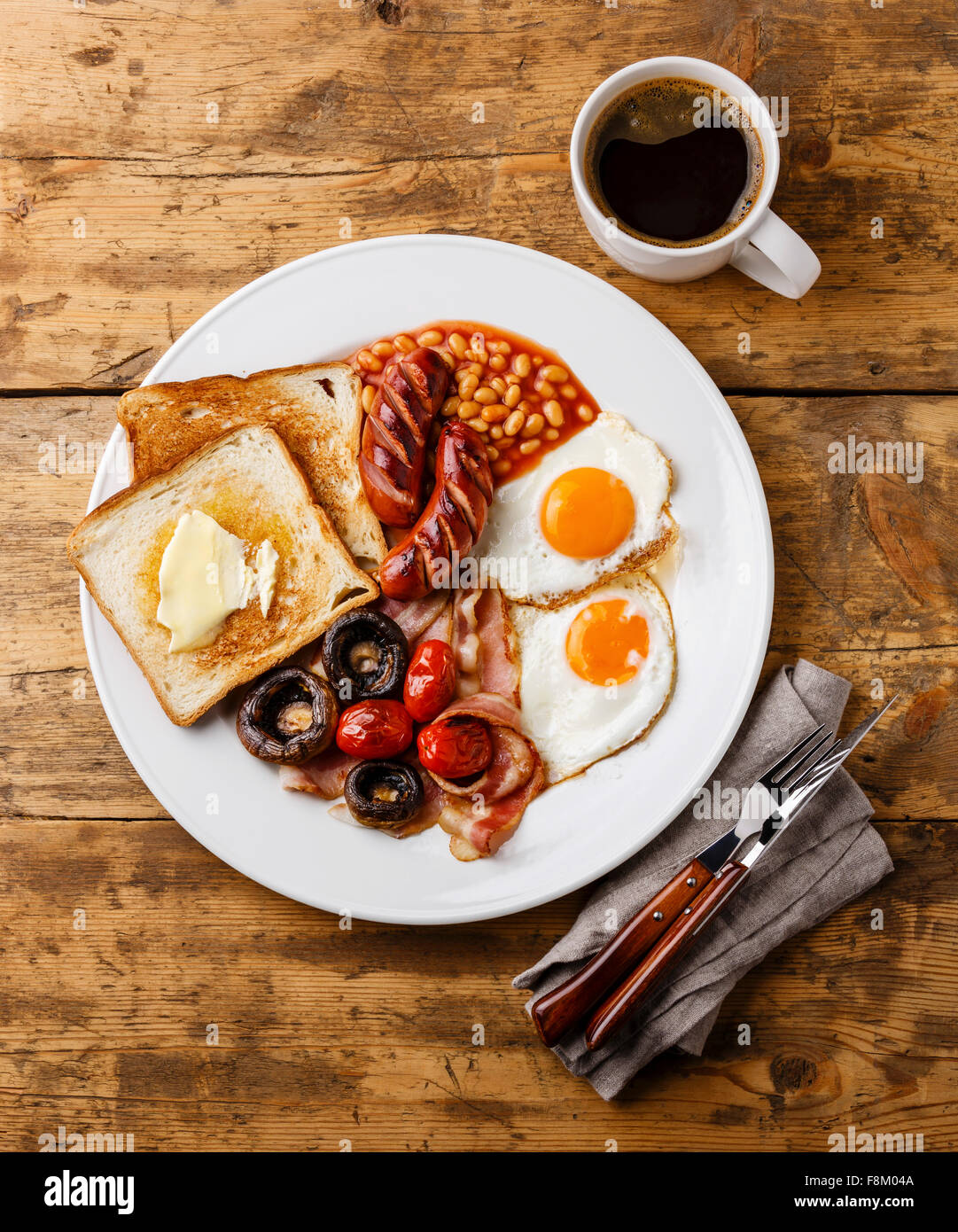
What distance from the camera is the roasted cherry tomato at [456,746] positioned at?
233cm

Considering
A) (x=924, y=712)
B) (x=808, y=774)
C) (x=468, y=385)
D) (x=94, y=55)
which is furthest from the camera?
(x=94, y=55)

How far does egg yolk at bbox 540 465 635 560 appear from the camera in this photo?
2428 millimetres

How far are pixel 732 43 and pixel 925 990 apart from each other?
2.89 metres

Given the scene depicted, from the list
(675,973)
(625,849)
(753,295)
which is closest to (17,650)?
(625,849)


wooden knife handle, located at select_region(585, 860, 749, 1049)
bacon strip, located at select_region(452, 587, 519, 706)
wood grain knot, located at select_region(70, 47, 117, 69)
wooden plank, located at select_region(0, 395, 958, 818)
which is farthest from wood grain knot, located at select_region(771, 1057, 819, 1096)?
wood grain knot, located at select_region(70, 47, 117, 69)

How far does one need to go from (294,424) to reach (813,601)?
5.38 ft

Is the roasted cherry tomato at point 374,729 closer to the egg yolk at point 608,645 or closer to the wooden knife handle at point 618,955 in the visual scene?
the egg yolk at point 608,645

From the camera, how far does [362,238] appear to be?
2.65m

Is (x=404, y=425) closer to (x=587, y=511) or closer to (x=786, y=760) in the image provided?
(x=587, y=511)

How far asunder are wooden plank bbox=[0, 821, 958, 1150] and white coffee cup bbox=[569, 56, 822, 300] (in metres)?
1.67

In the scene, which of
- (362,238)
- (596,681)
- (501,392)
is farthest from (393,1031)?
(362,238)

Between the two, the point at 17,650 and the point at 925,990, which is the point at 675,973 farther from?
the point at 17,650

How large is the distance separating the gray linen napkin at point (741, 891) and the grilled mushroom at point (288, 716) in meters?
0.89

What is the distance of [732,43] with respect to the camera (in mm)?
2607
